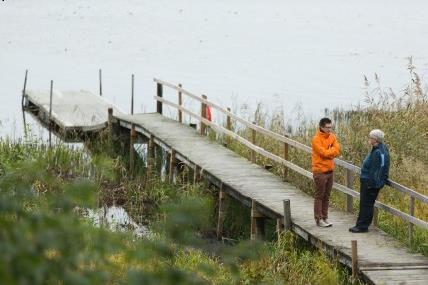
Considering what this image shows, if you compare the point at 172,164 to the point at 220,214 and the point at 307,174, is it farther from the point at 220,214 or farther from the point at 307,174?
the point at 307,174

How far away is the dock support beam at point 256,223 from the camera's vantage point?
14.0 metres

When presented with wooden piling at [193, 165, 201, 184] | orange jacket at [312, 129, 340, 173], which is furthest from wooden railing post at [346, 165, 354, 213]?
wooden piling at [193, 165, 201, 184]

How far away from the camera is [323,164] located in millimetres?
12383

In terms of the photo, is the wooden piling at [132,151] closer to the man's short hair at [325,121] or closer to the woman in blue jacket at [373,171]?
the man's short hair at [325,121]

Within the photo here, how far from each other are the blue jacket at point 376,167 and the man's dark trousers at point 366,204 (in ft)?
0.27

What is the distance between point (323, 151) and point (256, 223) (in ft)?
7.72

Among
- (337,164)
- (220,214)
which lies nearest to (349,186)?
(337,164)

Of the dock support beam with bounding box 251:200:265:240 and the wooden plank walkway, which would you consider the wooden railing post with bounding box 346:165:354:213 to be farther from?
the dock support beam with bounding box 251:200:265:240

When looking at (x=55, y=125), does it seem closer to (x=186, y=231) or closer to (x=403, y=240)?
(x=403, y=240)

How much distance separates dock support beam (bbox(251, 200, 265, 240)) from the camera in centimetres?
1401

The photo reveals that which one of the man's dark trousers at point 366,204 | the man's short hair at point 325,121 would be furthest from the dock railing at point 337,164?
the man's short hair at point 325,121

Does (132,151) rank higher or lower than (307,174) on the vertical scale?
lower

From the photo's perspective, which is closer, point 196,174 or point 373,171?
point 373,171

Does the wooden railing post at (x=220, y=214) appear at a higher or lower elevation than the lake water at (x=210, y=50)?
higher
